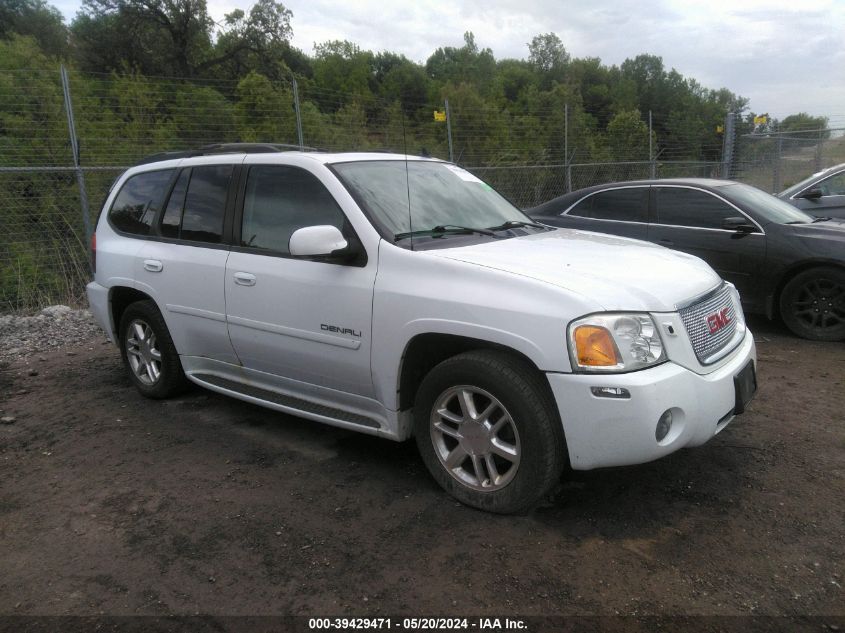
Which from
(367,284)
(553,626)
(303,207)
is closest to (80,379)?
(303,207)

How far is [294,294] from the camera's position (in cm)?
371

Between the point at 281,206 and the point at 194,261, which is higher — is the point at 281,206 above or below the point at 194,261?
above

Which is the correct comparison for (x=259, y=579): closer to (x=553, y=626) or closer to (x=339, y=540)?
(x=339, y=540)

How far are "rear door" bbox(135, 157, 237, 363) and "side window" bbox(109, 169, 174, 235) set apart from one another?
15 cm

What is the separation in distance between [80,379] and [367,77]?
2033 cm

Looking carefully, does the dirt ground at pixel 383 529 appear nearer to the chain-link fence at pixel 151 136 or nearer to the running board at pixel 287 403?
the running board at pixel 287 403

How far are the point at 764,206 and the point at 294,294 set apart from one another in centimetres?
512

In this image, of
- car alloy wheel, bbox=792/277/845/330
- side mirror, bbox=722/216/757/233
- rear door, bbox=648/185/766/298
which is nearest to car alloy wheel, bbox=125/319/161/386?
rear door, bbox=648/185/766/298

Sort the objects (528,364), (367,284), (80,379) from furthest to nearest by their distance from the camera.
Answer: (80,379)
(367,284)
(528,364)

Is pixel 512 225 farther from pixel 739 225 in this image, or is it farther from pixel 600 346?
pixel 739 225

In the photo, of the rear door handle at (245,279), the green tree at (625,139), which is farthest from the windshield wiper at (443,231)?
the green tree at (625,139)

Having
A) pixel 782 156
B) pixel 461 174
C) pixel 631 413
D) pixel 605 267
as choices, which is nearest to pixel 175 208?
pixel 461 174

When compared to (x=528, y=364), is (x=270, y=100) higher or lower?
higher

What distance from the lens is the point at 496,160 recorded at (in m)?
13.9
